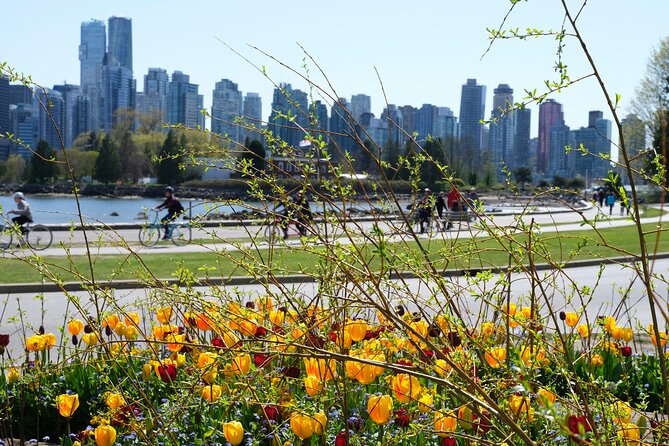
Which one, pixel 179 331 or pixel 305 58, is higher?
pixel 305 58

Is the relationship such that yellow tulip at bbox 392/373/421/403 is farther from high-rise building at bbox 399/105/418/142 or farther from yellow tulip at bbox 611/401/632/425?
high-rise building at bbox 399/105/418/142

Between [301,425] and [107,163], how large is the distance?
12061 cm

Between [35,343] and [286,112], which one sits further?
[35,343]

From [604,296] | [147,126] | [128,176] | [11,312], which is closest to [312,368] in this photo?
[11,312]

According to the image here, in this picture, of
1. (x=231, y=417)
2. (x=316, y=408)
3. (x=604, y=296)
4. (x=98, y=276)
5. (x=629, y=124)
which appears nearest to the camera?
(x=316, y=408)

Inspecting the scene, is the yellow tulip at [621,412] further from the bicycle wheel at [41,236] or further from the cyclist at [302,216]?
the bicycle wheel at [41,236]

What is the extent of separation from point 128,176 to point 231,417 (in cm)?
12183

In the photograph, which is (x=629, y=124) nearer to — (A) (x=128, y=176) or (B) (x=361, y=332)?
(B) (x=361, y=332)

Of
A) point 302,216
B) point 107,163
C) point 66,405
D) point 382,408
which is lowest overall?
point 66,405

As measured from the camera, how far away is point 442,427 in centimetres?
283

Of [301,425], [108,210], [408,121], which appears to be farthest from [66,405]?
[108,210]

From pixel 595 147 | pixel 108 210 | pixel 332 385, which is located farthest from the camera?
pixel 108 210

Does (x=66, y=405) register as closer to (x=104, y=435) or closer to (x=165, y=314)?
(x=104, y=435)

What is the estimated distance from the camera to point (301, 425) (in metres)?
2.78
